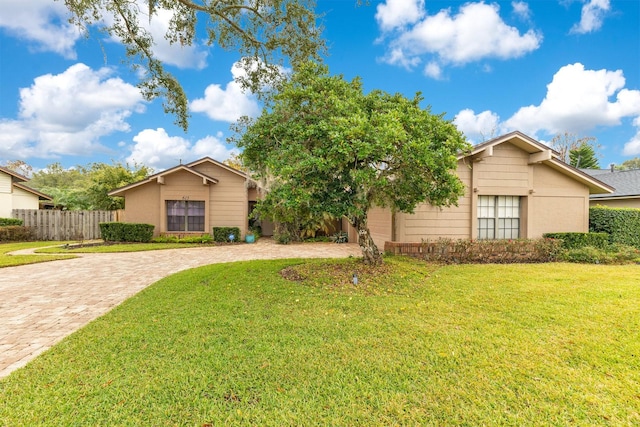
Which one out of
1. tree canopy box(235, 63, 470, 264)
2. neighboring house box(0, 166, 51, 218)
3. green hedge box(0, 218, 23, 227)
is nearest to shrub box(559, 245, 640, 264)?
tree canopy box(235, 63, 470, 264)

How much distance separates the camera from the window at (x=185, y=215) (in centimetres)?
1546

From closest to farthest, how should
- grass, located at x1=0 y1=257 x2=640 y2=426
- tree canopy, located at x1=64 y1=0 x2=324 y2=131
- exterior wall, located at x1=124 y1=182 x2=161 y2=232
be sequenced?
grass, located at x1=0 y1=257 x2=640 y2=426, tree canopy, located at x1=64 y1=0 x2=324 y2=131, exterior wall, located at x1=124 y1=182 x2=161 y2=232

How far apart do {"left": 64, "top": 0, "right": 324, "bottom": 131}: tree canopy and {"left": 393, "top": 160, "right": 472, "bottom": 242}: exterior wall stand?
590 centimetres

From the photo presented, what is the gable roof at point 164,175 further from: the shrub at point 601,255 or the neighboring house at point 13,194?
the shrub at point 601,255

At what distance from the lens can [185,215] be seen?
1554cm

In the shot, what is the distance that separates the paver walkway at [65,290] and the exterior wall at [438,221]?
4.00 metres

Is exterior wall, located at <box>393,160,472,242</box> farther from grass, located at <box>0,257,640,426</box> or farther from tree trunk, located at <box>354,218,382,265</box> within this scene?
grass, located at <box>0,257,640,426</box>

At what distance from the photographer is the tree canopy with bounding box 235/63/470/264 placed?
521 centimetres

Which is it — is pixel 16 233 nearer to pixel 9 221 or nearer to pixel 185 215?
pixel 9 221

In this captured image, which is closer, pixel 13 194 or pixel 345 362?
pixel 345 362

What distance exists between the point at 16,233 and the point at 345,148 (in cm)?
1870

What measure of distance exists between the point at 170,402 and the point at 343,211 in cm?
423

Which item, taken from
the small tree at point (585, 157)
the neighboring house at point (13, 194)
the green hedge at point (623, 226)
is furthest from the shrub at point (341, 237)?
the small tree at point (585, 157)

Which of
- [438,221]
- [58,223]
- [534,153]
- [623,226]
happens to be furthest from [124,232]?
[623,226]
